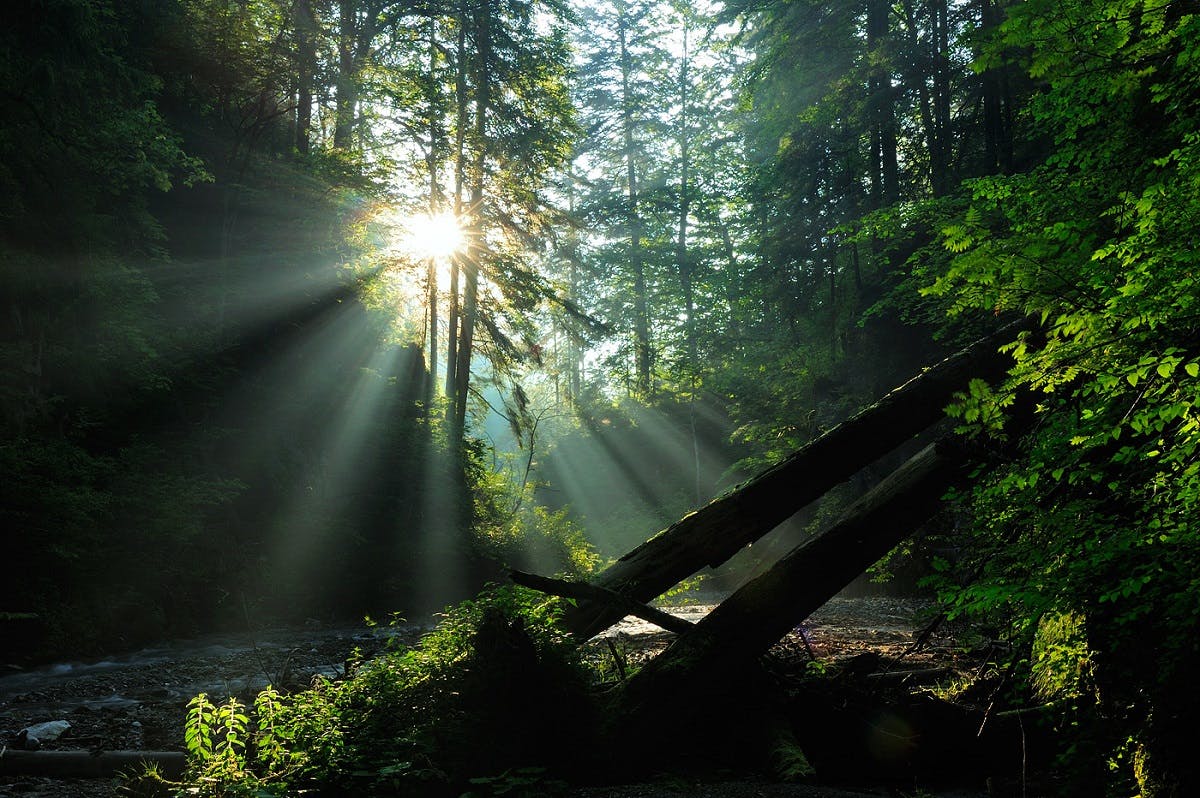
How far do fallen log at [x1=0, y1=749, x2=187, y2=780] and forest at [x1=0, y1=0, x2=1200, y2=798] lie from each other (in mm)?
358

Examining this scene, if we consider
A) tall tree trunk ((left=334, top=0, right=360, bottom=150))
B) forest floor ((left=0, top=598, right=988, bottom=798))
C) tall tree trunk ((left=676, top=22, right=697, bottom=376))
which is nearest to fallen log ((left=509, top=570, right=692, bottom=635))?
forest floor ((left=0, top=598, right=988, bottom=798))

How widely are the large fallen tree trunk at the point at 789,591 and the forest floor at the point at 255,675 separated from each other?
1.55ft

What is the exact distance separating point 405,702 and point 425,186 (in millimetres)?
18501

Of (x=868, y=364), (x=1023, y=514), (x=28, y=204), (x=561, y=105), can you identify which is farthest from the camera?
(x=561, y=105)

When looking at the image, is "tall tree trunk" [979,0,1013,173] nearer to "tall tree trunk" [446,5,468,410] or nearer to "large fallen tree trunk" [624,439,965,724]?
"large fallen tree trunk" [624,439,965,724]

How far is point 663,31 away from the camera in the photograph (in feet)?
125

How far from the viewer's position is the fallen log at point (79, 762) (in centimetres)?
509

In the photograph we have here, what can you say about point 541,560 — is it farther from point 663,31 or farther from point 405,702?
point 663,31

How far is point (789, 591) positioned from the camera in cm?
565

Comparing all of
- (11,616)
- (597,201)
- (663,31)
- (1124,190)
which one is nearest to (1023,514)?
(1124,190)

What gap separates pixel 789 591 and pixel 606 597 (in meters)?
1.51

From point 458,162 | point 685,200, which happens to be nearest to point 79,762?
point 458,162

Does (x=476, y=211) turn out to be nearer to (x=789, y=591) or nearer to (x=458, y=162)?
(x=458, y=162)

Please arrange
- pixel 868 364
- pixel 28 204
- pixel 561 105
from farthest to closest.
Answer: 1. pixel 561 105
2. pixel 868 364
3. pixel 28 204
